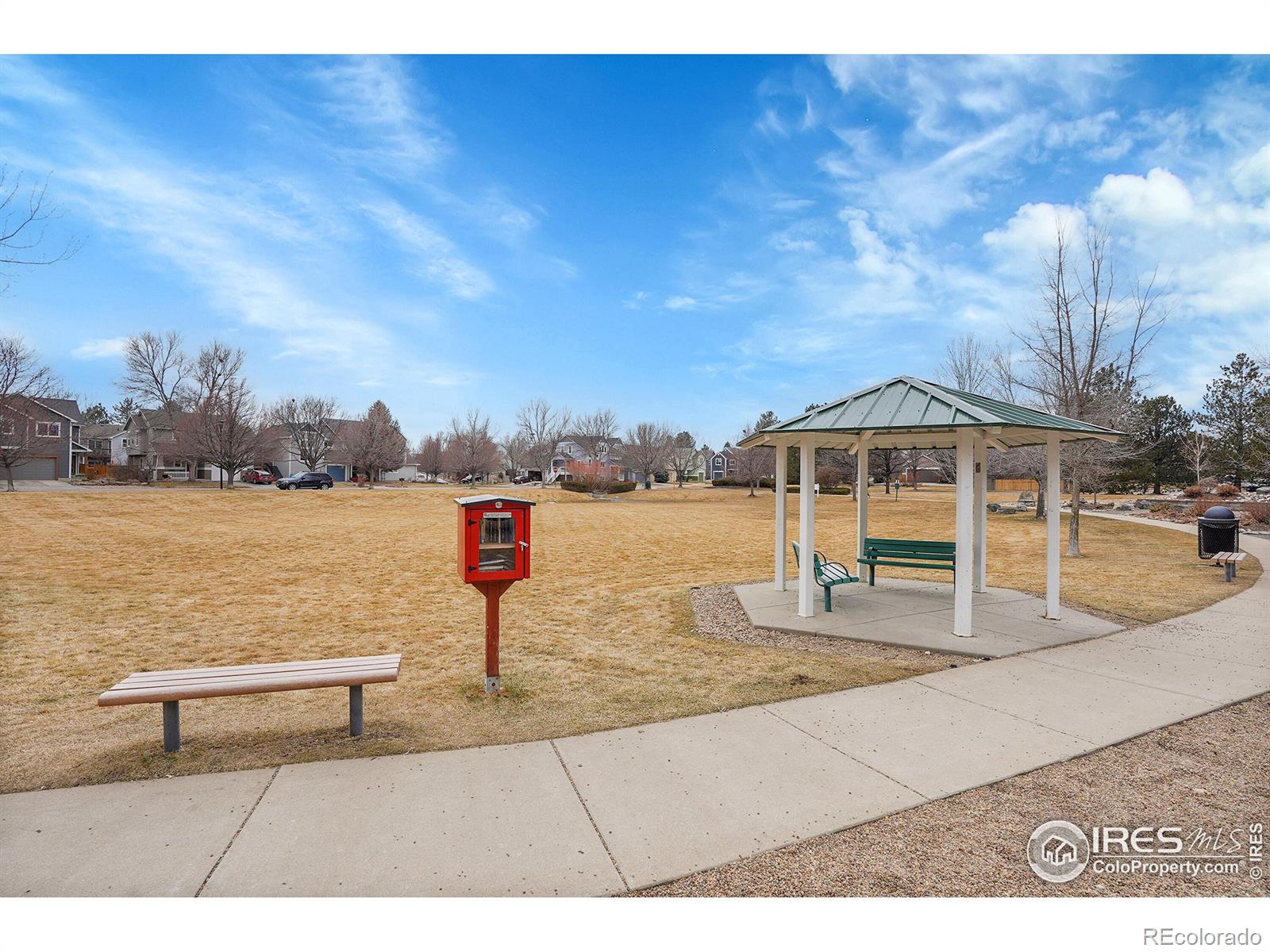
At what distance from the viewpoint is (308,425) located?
5778 centimetres

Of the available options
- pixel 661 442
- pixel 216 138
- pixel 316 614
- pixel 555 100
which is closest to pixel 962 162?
pixel 555 100

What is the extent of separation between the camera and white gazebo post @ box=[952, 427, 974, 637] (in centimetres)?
671

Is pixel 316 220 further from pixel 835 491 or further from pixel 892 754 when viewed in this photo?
pixel 835 491

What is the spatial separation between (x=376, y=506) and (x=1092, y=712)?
3413 centimetres

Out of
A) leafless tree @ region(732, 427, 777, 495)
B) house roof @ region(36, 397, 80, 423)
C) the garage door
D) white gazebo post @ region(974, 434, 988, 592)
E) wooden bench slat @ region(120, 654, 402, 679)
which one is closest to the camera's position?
wooden bench slat @ region(120, 654, 402, 679)

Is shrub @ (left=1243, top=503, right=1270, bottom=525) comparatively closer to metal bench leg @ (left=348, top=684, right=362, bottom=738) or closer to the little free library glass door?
the little free library glass door

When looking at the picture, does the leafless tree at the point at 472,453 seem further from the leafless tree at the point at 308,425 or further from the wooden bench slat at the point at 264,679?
the wooden bench slat at the point at 264,679

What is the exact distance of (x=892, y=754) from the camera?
4.06 meters

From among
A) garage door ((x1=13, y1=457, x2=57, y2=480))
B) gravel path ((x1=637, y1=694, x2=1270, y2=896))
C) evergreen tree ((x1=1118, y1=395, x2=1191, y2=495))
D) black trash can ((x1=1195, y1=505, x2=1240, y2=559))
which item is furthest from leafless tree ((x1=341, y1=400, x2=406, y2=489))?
evergreen tree ((x1=1118, y1=395, x2=1191, y2=495))

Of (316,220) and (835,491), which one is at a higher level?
(316,220)

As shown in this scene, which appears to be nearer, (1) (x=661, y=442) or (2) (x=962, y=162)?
(2) (x=962, y=162)

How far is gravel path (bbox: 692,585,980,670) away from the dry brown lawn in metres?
0.24

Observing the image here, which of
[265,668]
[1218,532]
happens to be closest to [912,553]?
[265,668]
